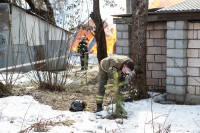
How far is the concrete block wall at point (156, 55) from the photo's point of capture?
913 centimetres

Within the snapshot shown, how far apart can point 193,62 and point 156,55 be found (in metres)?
1.55

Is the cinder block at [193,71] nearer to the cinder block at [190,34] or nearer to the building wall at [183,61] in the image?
the building wall at [183,61]

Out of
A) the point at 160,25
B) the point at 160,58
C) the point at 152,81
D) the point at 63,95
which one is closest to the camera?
the point at 63,95

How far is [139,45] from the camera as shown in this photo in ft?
26.1

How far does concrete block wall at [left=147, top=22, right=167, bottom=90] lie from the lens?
913 cm

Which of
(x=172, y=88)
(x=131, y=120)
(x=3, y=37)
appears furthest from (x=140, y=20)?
(x=3, y=37)

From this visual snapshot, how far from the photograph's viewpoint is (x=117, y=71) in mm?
6480

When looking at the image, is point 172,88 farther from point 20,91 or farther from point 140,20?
point 20,91

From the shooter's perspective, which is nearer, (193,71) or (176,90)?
(193,71)

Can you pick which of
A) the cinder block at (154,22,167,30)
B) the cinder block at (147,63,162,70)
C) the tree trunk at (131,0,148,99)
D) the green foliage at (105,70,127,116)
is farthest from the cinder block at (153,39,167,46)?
the green foliage at (105,70,127,116)

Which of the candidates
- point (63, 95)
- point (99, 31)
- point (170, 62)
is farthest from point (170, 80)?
point (99, 31)

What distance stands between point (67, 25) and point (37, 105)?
7.64 ft

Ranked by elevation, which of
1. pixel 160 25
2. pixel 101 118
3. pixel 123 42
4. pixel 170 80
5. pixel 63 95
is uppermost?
pixel 160 25

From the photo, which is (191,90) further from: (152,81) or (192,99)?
(152,81)
